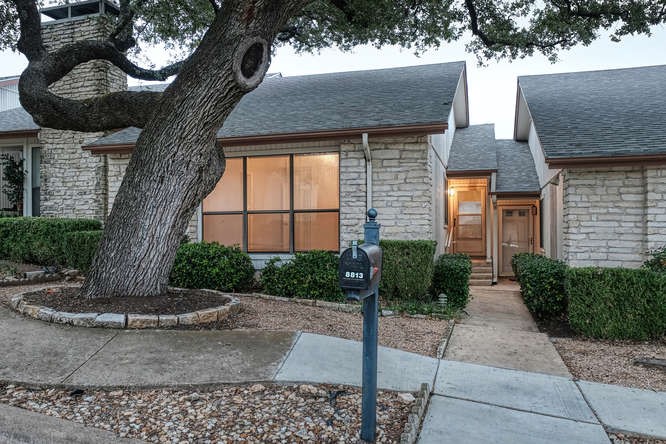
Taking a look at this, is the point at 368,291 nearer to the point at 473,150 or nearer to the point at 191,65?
the point at 191,65

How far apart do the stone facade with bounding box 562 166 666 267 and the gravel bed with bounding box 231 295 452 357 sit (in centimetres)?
343

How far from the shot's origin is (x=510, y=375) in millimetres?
Answer: 4102

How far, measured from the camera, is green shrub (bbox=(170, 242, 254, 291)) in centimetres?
737

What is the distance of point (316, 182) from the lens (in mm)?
9047

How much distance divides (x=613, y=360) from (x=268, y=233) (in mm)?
6196

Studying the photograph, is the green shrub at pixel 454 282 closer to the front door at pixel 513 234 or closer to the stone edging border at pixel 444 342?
the stone edging border at pixel 444 342

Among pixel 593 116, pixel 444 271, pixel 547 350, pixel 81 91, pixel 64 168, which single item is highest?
pixel 81 91

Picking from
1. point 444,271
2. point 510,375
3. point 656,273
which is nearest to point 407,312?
point 444,271

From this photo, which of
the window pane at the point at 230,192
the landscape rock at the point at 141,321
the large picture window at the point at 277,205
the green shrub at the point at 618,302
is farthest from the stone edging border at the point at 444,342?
the window pane at the point at 230,192

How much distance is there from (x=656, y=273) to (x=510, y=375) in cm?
286

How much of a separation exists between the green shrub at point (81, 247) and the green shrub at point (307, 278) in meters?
3.16

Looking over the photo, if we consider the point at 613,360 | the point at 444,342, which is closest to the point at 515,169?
the point at 613,360

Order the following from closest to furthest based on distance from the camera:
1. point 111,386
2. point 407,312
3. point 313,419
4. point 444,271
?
point 313,419, point 111,386, point 407,312, point 444,271

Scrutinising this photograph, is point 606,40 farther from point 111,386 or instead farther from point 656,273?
point 111,386
